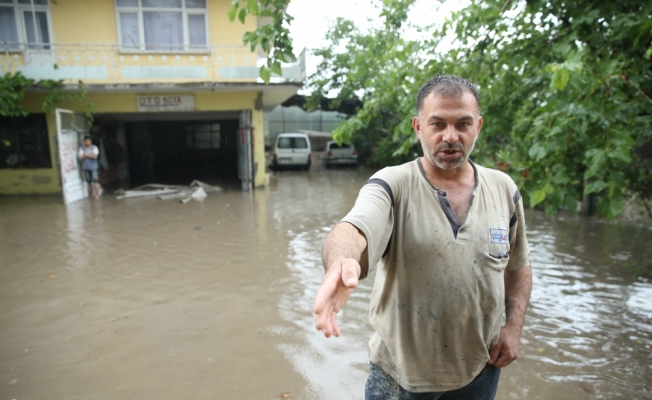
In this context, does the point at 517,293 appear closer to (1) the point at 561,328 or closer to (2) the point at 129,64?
(1) the point at 561,328

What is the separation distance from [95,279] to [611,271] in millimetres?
6397

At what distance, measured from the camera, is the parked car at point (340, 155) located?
21.7 m

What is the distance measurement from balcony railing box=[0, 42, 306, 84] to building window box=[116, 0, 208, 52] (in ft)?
0.78

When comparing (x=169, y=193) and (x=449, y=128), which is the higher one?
(x=449, y=128)

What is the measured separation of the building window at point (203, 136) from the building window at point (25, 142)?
10.4 m

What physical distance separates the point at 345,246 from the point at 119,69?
12.8 meters

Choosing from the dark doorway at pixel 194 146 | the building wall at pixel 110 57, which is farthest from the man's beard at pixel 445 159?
the dark doorway at pixel 194 146

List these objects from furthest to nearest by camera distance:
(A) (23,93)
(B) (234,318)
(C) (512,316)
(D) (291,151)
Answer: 1. (D) (291,151)
2. (A) (23,93)
3. (B) (234,318)
4. (C) (512,316)

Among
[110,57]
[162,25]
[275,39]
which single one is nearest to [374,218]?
[275,39]

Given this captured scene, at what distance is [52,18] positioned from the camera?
12.4 meters

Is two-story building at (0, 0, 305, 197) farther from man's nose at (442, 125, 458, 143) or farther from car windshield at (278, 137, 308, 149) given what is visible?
man's nose at (442, 125, 458, 143)

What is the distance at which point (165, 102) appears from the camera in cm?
1301

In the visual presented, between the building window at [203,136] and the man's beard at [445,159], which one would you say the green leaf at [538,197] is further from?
the building window at [203,136]

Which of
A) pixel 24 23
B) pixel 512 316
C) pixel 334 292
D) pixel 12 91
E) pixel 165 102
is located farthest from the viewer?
pixel 165 102
